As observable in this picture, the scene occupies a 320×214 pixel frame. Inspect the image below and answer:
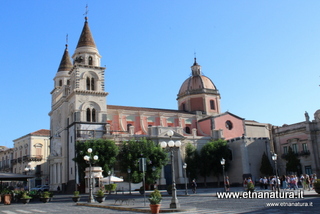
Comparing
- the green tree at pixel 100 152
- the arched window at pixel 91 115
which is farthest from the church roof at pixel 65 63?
the green tree at pixel 100 152

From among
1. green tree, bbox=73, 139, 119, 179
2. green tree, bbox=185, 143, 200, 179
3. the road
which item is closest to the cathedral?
green tree, bbox=185, 143, 200, 179

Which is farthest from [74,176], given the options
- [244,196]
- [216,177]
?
[244,196]

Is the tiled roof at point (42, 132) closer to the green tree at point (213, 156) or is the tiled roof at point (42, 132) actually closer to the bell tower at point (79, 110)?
the bell tower at point (79, 110)

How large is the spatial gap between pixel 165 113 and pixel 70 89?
15899 mm

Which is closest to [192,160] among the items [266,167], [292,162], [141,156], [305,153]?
[141,156]

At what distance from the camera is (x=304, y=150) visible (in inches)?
1918

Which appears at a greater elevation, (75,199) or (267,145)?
(267,145)

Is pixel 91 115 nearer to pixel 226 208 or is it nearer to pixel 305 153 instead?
pixel 305 153

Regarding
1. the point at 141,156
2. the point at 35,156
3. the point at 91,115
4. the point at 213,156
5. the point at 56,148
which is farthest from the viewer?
the point at 35,156

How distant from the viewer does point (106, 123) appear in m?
48.4

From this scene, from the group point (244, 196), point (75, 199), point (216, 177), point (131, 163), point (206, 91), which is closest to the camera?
point (244, 196)

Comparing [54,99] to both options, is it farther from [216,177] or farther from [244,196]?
[244,196]

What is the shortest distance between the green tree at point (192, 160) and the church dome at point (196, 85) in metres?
14.2

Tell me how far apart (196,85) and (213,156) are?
17.7 meters
